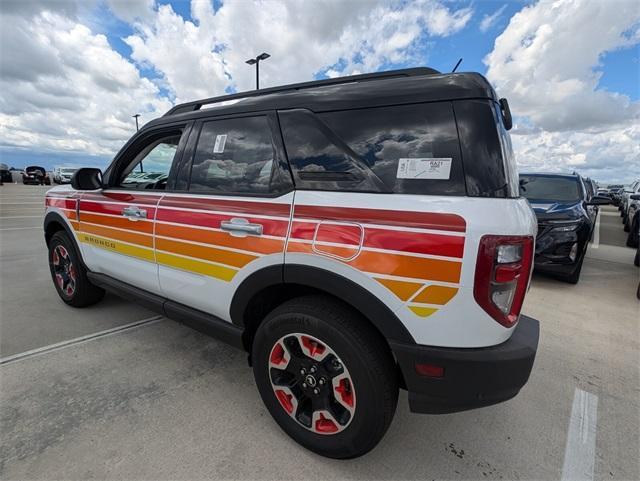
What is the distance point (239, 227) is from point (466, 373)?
53.8 inches

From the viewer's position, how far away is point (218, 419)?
2137mm

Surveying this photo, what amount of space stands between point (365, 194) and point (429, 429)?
1558 millimetres

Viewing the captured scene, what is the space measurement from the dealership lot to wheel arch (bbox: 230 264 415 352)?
60 cm

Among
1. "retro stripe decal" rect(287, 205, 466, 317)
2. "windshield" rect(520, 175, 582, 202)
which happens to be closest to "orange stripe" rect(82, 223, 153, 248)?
"retro stripe decal" rect(287, 205, 466, 317)

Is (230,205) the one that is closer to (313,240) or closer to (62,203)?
(313,240)

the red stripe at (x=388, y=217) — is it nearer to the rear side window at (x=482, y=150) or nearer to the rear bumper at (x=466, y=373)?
the rear side window at (x=482, y=150)

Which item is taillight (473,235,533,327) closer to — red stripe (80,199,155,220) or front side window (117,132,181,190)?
red stripe (80,199,155,220)

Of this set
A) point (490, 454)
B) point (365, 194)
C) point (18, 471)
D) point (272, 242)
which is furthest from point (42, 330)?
point (490, 454)

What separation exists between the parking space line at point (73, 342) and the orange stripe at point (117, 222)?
3.44 ft

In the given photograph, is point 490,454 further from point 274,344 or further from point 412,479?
point 274,344

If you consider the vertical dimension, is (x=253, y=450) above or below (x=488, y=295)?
below

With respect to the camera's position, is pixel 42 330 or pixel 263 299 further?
pixel 42 330

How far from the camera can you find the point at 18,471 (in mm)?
1735

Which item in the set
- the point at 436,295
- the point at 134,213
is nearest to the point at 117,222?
the point at 134,213
